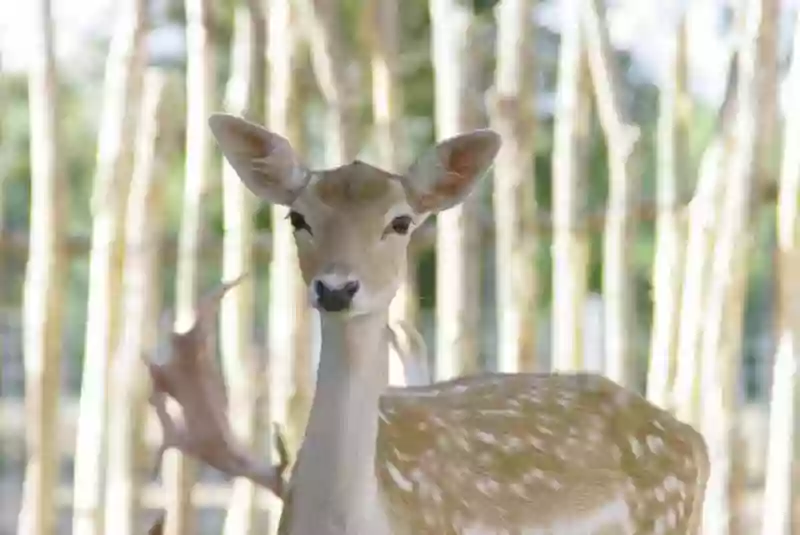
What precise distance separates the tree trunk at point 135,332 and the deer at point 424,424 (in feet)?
1.05

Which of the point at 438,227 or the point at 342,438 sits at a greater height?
the point at 438,227

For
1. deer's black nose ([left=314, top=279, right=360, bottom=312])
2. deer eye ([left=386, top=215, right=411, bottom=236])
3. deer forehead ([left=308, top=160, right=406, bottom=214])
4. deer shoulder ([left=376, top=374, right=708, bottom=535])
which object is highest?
deer forehead ([left=308, top=160, right=406, bottom=214])

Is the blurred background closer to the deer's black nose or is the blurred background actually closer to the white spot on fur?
the white spot on fur

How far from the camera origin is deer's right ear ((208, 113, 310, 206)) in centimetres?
93

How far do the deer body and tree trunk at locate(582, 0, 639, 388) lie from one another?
32cm

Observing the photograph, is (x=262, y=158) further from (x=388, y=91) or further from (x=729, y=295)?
(x=729, y=295)

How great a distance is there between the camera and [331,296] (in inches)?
32.4

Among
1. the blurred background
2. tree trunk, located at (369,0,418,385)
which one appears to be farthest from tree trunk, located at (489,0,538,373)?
tree trunk, located at (369,0,418,385)

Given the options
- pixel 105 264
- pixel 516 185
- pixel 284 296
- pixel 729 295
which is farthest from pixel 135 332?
pixel 729 295

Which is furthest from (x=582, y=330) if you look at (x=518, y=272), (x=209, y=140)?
(x=209, y=140)

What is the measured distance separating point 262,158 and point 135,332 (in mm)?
641

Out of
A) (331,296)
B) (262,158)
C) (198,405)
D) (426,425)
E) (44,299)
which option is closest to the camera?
(331,296)

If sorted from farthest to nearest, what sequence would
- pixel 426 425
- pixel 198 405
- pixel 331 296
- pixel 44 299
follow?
pixel 44 299, pixel 198 405, pixel 426 425, pixel 331 296

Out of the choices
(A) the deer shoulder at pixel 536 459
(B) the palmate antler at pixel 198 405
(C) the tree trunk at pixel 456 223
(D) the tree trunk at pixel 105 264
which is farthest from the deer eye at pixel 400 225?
(D) the tree trunk at pixel 105 264
